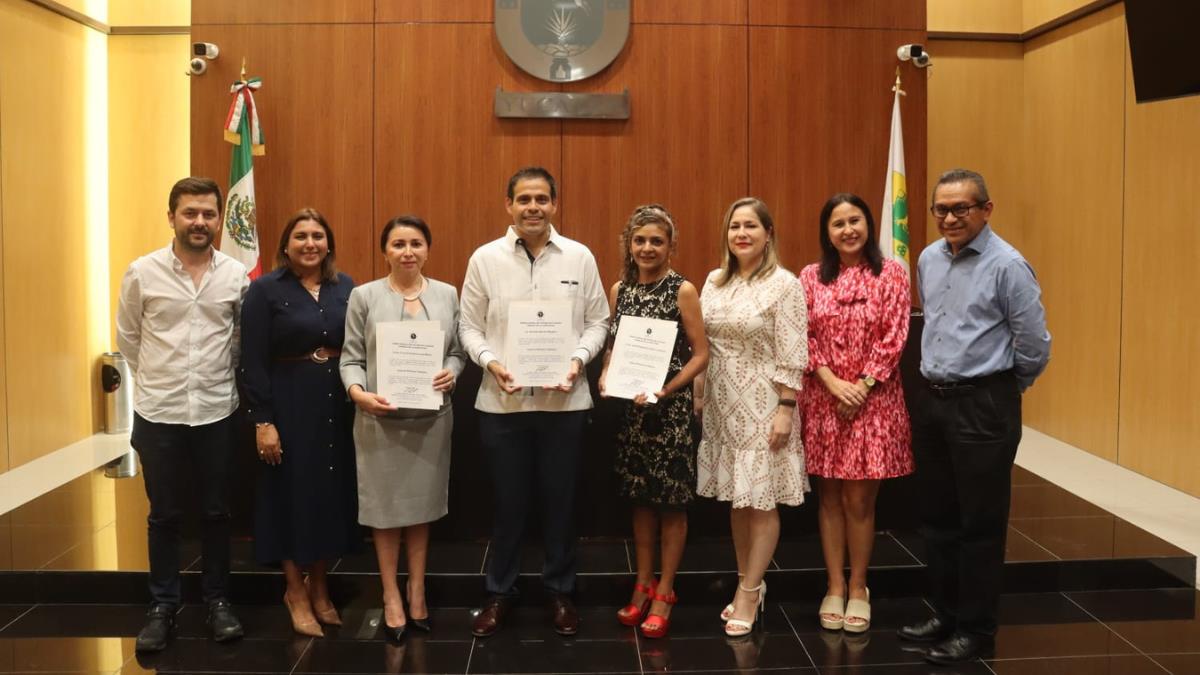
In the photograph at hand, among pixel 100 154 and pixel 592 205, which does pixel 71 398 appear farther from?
pixel 592 205

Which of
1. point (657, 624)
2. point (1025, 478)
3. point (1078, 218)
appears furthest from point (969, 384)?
point (1078, 218)

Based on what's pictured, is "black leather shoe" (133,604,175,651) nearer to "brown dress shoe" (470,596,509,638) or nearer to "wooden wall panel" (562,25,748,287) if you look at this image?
"brown dress shoe" (470,596,509,638)

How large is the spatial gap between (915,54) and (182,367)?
15.2 feet

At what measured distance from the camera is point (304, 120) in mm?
5848

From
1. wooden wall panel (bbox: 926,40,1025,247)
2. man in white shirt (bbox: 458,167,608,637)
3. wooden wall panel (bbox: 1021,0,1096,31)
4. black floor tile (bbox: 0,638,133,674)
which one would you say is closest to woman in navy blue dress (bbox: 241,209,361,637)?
man in white shirt (bbox: 458,167,608,637)

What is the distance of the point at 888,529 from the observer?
4.29m

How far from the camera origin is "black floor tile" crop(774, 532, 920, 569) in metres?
3.86

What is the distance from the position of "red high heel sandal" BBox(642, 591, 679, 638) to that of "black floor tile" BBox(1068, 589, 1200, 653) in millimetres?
1669

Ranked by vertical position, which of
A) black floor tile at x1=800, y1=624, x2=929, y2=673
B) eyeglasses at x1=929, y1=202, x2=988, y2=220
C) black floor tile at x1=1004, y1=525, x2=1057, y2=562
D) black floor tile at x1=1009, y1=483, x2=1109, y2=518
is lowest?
black floor tile at x1=800, y1=624, x2=929, y2=673

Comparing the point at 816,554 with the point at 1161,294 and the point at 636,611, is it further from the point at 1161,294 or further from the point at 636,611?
the point at 1161,294

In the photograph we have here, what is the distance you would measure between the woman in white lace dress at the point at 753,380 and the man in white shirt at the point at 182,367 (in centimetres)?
166

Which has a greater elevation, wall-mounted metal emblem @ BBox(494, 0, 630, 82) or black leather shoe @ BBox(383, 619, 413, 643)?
wall-mounted metal emblem @ BBox(494, 0, 630, 82)

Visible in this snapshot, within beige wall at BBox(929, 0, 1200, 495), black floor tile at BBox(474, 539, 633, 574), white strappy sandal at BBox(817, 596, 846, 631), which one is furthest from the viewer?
beige wall at BBox(929, 0, 1200, 495)

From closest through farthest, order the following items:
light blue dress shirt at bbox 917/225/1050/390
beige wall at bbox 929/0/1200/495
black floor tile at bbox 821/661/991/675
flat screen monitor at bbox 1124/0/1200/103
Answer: light blue dress shirt at bbox 917/225/1050/390 < black floor tile at bbox 821/661/991/675 < flat screen monitor at bbox 1124/0/1200/103 < beige wall at bbox 929/0/1200/495
